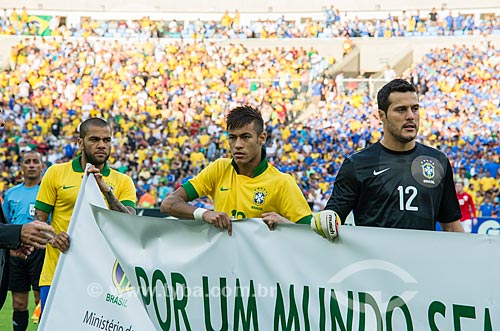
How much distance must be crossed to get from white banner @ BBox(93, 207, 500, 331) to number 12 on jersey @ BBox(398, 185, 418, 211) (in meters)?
0.52

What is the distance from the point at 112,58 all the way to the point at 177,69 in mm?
2747

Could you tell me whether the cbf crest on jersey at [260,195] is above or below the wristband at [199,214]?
above

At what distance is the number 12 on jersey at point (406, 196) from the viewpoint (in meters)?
4.56

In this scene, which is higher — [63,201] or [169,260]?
[63,201]

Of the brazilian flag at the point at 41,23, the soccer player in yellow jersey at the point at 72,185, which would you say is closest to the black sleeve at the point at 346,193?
the soccer player in yellow jersey at the point at 72,185

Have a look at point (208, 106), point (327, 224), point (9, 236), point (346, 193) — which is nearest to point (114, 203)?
point (9, 236)

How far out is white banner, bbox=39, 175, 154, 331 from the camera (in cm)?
506

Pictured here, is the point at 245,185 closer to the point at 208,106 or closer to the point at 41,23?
the point at 208,106

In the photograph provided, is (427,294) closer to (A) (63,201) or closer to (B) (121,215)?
(B) (121,215)

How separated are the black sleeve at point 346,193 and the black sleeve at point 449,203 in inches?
19.4

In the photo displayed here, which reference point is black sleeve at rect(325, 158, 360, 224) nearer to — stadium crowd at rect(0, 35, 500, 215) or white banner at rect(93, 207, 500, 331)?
white banner at rect(93, 207, 500, 331)

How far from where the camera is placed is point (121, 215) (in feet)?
17.3

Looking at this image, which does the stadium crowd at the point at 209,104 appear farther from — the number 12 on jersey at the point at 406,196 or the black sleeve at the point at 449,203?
the number 12 on jersey at the point at 406,196

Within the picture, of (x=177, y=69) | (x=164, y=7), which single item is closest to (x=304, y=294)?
(x=177, y=69)
